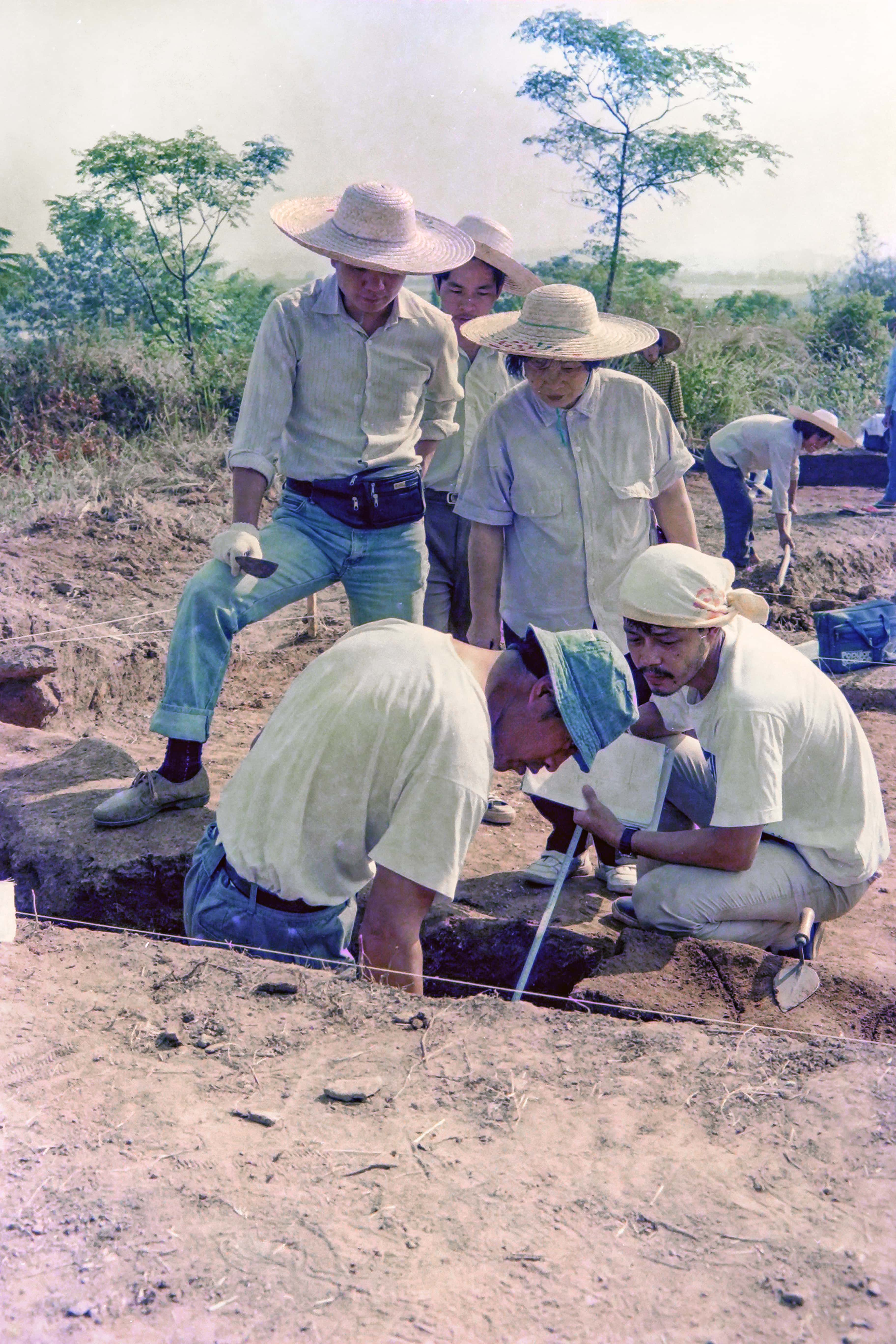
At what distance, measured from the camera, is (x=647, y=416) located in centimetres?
399

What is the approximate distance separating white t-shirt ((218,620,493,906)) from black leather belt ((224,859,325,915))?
7 centimetres

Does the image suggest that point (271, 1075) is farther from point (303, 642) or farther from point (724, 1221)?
point (303, 642)

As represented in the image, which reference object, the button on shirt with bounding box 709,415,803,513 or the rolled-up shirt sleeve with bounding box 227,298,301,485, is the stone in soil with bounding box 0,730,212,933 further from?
the button on shirt with bounding box 709,415,803,513

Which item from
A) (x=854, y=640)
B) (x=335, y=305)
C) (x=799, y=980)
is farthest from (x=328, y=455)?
(x=854, y=640)

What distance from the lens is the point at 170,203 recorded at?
13.6m

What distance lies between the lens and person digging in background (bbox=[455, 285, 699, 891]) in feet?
13.0

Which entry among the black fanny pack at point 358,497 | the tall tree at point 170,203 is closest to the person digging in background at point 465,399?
the black fanny pack at point 358,497

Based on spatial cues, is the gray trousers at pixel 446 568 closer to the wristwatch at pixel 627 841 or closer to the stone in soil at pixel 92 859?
the stone in soil at pixel 92 859

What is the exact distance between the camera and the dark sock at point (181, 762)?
4.07 meters

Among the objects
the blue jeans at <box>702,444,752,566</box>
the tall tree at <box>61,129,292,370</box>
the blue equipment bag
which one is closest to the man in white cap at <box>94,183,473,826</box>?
the blue equipment bag

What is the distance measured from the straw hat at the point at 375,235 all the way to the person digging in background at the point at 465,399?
1.63 feet

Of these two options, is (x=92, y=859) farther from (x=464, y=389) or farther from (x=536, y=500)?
(x=464, y=389)

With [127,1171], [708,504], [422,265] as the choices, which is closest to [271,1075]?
[127,1171]

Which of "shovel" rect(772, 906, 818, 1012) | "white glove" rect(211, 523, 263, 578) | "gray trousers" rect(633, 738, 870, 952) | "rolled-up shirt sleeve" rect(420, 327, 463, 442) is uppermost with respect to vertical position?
"rolled-up shirt sleeve" rect(420, 327, 463, 442)
